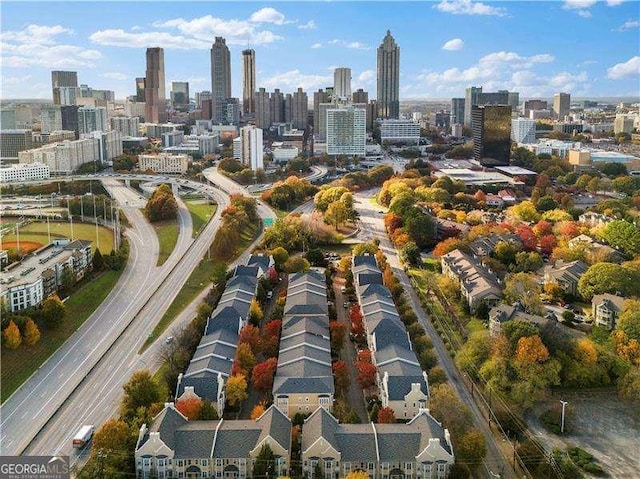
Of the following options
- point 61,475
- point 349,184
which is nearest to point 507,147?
point 349,184

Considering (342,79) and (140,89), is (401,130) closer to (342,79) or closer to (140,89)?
(342,79)

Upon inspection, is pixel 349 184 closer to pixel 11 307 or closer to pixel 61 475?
pixel 11 307

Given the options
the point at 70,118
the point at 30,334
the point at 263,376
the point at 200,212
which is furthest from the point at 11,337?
the point at 70,118

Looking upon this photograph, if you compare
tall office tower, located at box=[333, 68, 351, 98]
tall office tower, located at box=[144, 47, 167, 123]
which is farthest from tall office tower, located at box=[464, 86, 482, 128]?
tall office tower, located at box=[144, 47, 167, 123]

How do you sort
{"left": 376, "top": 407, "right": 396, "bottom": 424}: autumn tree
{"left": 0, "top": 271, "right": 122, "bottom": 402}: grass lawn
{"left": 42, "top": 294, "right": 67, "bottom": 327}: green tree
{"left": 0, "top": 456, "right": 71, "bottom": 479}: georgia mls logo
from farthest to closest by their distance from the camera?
{"left": 42, "top": 294, "right": 67, "bottom": 327}: green tree, {"left": 0, "top": 271, "right": 122, "bottom": 402}: grass lawn, {"left": 376, "top": 407, "right": 396, "bottom": 424}: autumn tree, {"left": 0, "top": 456, "right": 71, "bottom": 479}: georgia mls logo

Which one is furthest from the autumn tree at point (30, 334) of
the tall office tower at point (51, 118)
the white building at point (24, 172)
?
the tall office tower at point (51, 118)

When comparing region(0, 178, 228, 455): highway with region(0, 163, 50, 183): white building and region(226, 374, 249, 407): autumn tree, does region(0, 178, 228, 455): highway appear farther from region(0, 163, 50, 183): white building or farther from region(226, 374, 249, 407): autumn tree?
region(0, 163, 50, 183): white building

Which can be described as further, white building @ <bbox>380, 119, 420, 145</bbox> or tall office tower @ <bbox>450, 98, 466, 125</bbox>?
tall office tower @ <bbox>450, 98, 466, 125</bbox>
